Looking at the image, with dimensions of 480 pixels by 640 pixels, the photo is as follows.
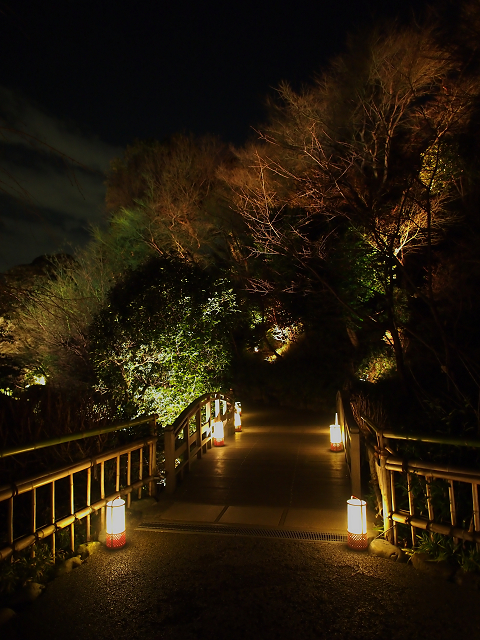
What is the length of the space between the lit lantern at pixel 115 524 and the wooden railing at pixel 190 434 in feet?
5.83

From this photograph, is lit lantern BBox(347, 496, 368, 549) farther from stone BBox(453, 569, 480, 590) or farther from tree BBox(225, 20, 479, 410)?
tree BBox(225, 20, 479, 410)

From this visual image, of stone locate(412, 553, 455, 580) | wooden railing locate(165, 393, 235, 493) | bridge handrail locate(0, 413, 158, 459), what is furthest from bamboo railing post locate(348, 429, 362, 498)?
bridge handrail locate(0, 413, 158, 459)

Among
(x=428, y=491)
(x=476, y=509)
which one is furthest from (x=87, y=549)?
(x=476, y=509)

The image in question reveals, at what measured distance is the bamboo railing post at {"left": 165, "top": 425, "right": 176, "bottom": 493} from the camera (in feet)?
20.5

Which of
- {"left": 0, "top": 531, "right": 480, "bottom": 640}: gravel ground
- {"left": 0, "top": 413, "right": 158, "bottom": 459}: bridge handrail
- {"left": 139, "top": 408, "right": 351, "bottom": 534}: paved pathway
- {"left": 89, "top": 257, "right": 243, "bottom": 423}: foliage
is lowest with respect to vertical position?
{"left": 0, "top": 531, "right": 480, "bottom": 640}: gravel ground

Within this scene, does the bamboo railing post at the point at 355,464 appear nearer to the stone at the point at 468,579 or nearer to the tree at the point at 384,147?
the stone at the point at 468,579

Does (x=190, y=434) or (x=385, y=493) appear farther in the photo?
(x=190, y=434)

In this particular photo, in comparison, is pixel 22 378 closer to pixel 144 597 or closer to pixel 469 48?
pixel 144 597

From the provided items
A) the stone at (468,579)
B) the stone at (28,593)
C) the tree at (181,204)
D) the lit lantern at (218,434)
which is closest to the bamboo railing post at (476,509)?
the stone at (468,579)

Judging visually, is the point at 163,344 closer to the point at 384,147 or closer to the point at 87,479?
the point at 87,479

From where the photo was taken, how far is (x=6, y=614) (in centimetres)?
318

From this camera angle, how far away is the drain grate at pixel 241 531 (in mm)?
4762

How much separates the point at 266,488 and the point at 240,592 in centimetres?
289

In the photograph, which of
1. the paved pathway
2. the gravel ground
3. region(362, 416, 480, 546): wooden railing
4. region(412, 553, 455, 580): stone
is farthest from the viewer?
the paved pathway
